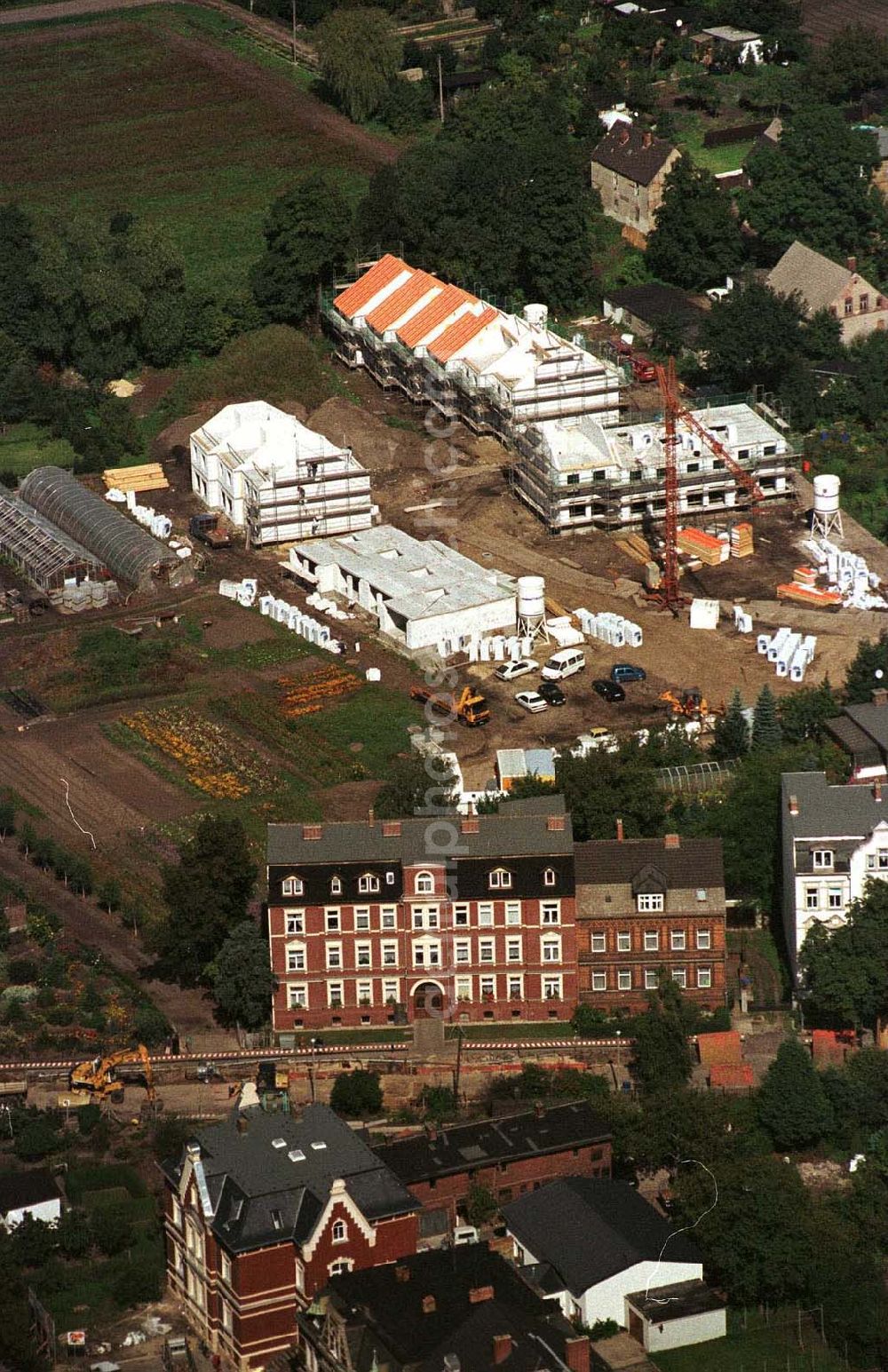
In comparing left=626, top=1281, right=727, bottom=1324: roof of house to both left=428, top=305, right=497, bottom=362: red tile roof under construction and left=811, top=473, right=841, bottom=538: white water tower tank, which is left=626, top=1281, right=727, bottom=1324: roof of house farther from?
left=428, top=305, right=497, bottom=362: red tile roof under construction

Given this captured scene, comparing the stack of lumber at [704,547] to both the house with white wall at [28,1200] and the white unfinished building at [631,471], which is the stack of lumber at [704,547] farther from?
the house with white wall at [28,1200]

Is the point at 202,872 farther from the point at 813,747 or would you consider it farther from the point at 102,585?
the point at 102,585

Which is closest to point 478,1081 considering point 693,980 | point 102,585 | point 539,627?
point 693,980

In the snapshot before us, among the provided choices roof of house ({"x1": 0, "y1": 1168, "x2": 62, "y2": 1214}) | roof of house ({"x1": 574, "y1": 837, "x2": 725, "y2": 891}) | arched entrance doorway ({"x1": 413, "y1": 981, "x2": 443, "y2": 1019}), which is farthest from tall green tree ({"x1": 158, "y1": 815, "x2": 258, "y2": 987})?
roof of house ({"x1": 0, "y1": 1168, "x2": 62, "y2": 1214})

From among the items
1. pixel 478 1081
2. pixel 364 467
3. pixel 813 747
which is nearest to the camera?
pixel 478 1081

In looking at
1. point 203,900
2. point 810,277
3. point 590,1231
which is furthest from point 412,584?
point 590,1231

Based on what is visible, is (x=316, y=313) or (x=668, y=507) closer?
(x=668, y=507)

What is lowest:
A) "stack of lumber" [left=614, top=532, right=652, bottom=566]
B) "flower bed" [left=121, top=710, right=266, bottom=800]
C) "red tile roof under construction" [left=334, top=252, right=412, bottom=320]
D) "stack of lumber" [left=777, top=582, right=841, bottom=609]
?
A: "flower bed" [left=121, top=710, right=266, bottom=800]
